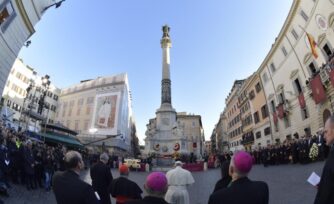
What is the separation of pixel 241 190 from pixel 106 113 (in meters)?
54.2

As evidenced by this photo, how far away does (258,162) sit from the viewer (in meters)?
29.2

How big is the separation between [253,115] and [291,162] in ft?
82.5

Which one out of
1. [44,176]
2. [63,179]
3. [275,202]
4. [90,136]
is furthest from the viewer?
[90,136]

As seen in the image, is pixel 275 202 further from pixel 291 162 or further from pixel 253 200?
pixel 291 162

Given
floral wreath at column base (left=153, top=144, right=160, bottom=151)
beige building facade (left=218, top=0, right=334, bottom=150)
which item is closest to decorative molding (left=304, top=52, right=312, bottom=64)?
beige building facade (left=218, top=0, right=334, bottom=150)

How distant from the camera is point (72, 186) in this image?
3.48 metres

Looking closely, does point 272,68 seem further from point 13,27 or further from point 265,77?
point 13,27

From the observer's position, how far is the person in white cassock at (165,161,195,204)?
21.6ft

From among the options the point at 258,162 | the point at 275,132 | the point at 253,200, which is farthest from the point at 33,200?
the point at 275,132

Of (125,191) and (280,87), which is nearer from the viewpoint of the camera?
(125,191)

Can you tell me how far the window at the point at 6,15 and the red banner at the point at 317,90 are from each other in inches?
952

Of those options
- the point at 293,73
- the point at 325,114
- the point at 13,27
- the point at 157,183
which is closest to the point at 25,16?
the point at 13,27

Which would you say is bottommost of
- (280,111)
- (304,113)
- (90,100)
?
(304,113)

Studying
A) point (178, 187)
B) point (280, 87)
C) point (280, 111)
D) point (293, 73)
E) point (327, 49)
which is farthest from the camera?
point (280, 87)
